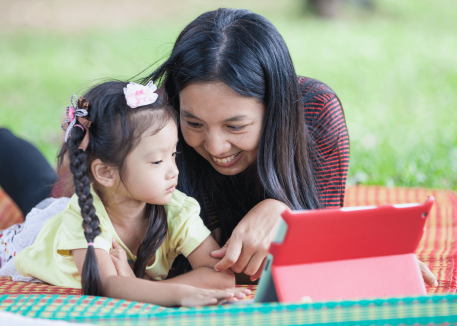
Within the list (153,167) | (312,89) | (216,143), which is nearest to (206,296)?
(153,167)

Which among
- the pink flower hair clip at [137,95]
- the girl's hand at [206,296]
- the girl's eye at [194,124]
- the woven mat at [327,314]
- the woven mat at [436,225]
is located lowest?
the woven mat at [436,225]

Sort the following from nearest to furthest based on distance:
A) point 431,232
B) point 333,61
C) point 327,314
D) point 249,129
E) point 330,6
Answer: point 327,314 < point 249,129 < point 431,232 < point 333,61 < point 330,6

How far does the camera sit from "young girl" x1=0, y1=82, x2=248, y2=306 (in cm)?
167

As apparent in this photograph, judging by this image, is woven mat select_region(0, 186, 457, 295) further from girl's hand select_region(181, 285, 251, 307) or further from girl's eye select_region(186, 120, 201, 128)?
girl's eye select_region(186, 120, 201, 128)

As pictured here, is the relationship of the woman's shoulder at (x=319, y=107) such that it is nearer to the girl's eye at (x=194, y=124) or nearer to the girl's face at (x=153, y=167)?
the girl's eye at (x=194, y=124)

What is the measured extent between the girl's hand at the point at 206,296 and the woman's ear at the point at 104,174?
20.4 inches

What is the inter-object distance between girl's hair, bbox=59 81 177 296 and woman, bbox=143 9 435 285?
6.9 inches

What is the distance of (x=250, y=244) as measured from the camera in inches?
69.1

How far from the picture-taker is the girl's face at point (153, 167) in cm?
171

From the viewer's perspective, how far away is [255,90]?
1857 mm

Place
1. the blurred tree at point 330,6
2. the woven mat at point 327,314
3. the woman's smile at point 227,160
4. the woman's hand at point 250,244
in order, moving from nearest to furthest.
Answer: the woven mat at point 327,314 → the woman's hand at point 250,244 → the woman's smile at point 227,160 → the blurred tree at point 330,6

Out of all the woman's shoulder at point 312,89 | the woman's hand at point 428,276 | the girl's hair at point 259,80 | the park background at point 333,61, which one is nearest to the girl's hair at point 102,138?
the girl's hair at point 259,80

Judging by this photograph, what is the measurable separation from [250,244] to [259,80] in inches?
23.8

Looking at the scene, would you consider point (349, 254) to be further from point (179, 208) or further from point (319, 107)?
point (319, 107)
